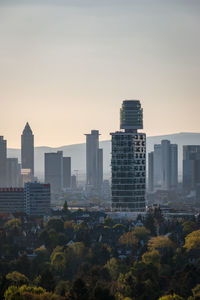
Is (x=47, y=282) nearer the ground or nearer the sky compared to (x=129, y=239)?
nearer the ground

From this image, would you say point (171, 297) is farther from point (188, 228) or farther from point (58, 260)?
point (188, 228)

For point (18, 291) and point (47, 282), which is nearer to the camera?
point (18, 291)

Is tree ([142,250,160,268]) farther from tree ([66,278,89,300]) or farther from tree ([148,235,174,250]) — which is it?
tree ([66,278,89,300])

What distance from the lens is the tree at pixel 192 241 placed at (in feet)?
536

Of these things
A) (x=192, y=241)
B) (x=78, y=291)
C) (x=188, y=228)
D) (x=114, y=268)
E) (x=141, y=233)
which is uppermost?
(x=188, y=228)

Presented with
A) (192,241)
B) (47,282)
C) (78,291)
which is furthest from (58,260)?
(78,291)

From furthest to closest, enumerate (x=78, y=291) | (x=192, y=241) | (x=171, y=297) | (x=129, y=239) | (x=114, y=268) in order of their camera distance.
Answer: (x=129, y=239) < (x=192, y=241) < (x=114, y=268) < (x=171, y=297) < (x=78, y=291)

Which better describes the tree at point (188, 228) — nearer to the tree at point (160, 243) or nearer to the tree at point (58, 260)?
the tree at point (160, 243)

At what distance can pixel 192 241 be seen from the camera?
167 meters

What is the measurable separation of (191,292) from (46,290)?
16568mm

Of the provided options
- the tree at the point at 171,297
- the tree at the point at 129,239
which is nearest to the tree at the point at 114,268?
the tree at the point at 171,297

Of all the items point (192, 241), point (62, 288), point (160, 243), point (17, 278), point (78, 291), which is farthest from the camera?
point (160, 243)

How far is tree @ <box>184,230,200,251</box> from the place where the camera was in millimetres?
163250

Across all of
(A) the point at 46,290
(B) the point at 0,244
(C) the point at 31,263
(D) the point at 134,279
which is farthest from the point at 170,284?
(B) the point at 0,244
